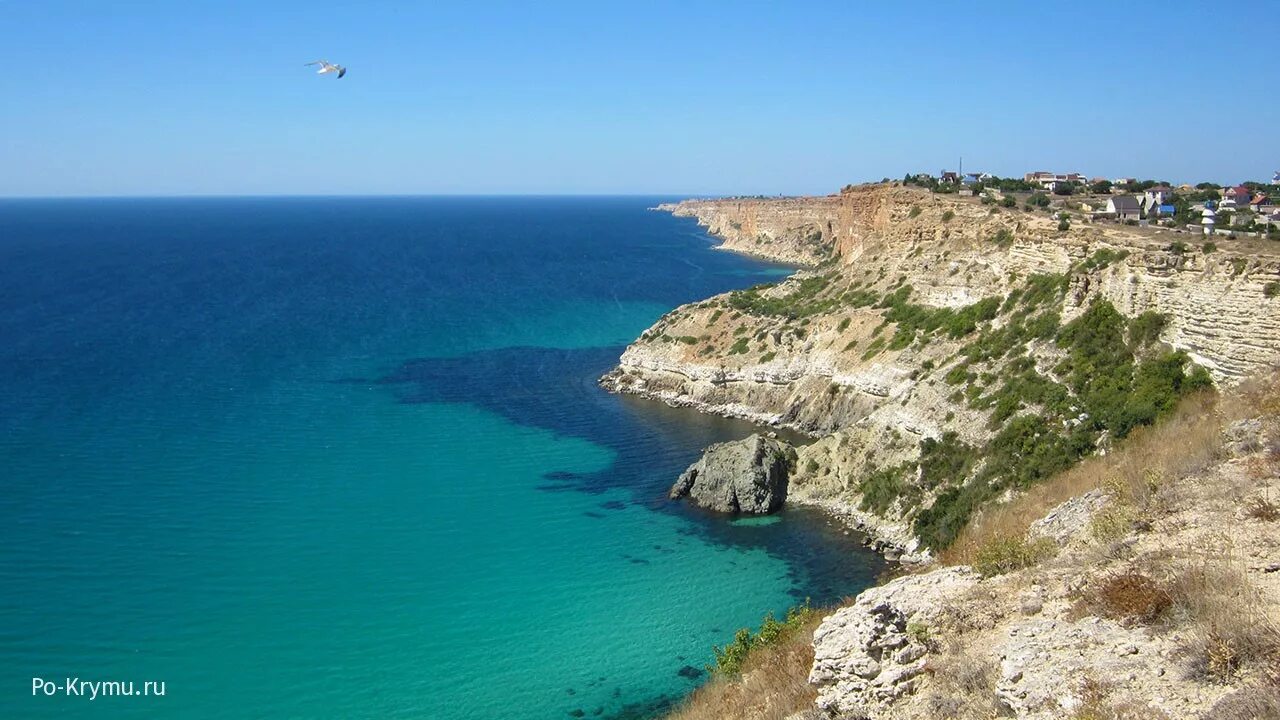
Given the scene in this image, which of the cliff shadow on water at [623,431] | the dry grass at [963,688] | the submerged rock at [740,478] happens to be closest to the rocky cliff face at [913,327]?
the submerged rock at [740,478]

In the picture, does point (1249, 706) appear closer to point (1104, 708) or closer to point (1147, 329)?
point (1104, 708)

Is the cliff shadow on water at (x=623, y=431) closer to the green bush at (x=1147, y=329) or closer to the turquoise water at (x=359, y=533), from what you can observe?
the turquoise water at (x=359, y=533)

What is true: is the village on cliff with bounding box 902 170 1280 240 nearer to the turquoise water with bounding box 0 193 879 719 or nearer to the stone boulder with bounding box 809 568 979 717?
the turquoise water with bounding box 0 193 879 719

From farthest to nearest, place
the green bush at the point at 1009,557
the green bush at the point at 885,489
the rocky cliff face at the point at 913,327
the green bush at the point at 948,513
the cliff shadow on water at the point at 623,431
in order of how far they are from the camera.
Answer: the green bush at the point at 885,489
the cliff shadow on water at the point at 623,431
the rocky cliff face at the point at 913,327
the green bush at the point at 948,513
the green bush at the point at 1009,557

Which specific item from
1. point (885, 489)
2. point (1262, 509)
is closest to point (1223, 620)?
point (1262, 509)

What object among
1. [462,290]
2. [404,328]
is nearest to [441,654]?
[404,328]

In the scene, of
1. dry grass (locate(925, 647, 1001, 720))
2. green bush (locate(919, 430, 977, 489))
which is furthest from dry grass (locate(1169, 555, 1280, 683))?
green bush (locate(919, 430, 977, 489))

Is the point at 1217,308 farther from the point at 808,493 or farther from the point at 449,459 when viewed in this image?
the point at 449,459

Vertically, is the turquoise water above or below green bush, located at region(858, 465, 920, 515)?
below
